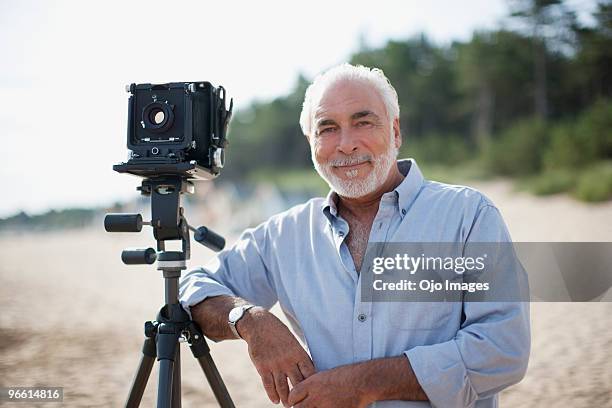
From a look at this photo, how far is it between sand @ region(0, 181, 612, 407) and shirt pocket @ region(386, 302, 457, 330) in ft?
7.68

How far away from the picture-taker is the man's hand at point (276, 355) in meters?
1.96

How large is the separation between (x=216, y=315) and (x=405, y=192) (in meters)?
0.84

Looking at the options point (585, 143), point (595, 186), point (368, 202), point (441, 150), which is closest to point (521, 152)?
point (585, 143)

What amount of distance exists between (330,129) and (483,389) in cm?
109

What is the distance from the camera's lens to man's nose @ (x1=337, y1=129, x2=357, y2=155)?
2270 millimetres

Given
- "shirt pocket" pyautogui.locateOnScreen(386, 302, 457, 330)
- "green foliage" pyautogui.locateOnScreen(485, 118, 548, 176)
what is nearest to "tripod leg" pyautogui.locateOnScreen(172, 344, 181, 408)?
"shirt pocket" pyautogui.locateOnScreen(386, 302, 457, 330)

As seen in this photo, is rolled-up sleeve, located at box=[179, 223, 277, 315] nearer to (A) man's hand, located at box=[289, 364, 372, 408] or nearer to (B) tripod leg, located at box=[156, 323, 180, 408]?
(B) tripod leg, located at box=[156, 323, 180, 408]

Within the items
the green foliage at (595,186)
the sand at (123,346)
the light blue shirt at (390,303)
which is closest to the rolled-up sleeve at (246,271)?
the light blue shirt at (390,303)

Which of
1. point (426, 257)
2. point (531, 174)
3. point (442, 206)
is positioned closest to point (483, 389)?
point (426, 257)

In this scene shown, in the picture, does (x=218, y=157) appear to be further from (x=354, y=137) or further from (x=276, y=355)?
(x=276, y=355)

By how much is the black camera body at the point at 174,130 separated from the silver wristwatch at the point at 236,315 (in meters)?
0.52

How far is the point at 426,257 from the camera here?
210 cm

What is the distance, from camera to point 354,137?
2.28 m

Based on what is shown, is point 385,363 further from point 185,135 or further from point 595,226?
point 595,226
